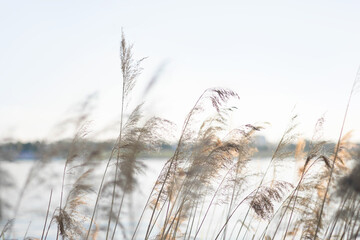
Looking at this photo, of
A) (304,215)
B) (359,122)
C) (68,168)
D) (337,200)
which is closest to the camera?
(68,168)

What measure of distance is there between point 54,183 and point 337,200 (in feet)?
8.42

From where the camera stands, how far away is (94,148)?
4.02 metres

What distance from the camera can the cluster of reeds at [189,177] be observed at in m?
3.87

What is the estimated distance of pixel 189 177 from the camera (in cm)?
413

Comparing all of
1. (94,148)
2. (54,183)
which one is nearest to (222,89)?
(94,148)

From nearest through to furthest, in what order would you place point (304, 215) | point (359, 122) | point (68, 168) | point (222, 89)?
point (222, 89) < point (68, 168) < point (304, 215) < point (359, 122)

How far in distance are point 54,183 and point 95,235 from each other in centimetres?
66

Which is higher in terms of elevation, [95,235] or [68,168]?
[68,168]

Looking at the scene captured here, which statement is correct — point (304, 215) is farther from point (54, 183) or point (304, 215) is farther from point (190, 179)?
point (54, 183)

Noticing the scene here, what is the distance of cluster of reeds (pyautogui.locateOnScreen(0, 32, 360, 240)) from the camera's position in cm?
387

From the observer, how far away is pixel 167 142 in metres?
3.96

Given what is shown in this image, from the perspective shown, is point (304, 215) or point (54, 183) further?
point (304, 215)

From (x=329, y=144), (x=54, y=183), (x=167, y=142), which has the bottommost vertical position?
(x=54, y=183)

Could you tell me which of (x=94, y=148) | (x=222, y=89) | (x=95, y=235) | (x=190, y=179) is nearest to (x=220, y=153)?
(x=190, y=179)
